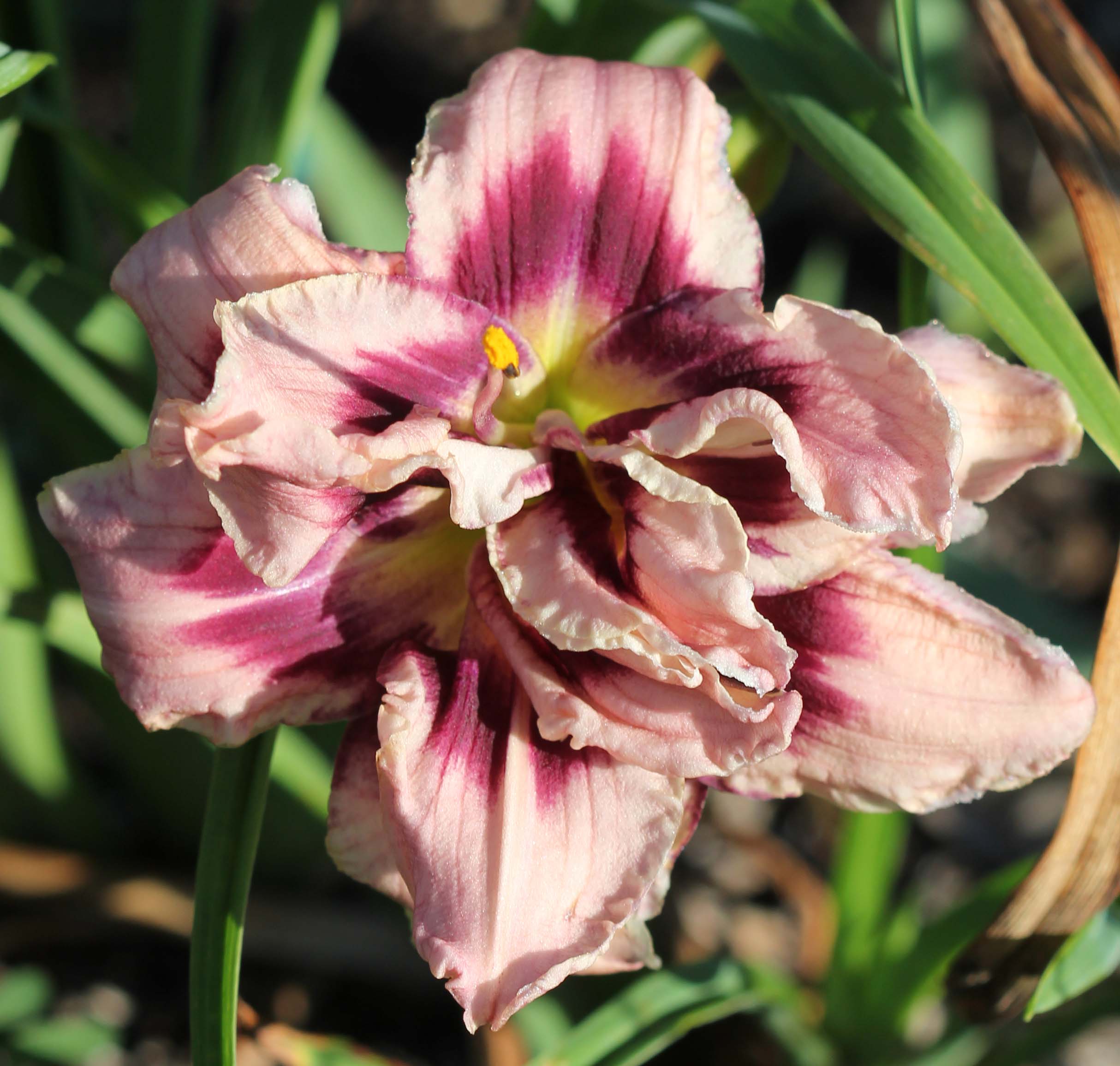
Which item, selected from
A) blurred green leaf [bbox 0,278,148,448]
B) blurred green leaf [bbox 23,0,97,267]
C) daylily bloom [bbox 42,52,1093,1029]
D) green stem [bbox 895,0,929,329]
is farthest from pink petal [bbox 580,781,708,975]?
blurred green leaf [bbox 23,0,97,267]

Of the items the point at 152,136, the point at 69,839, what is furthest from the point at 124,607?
the point at 69,839

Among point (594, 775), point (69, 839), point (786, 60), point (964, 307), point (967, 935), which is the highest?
point (786, 60)

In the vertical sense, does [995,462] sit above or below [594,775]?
above

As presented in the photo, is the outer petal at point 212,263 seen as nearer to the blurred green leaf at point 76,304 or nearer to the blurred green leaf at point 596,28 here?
the blurred green leaf at point 76,304

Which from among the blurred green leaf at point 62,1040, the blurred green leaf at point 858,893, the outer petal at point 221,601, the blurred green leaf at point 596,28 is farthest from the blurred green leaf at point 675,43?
the blurred green leaf at point 62,1040

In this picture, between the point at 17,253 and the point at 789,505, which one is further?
the point at 17,253

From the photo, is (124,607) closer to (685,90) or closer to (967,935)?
(685,90)

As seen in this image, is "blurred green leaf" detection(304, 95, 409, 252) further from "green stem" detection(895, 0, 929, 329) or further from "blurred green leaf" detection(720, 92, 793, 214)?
"green stem" detection(895, 0, 929, 329)
